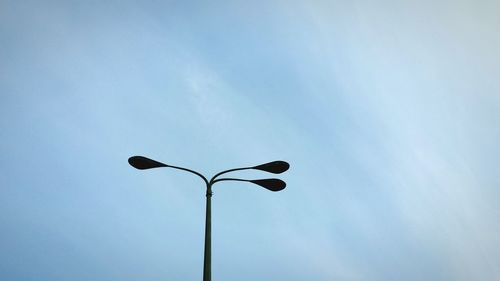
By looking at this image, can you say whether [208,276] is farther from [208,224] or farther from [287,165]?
[287,165]

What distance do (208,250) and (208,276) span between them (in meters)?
0.65

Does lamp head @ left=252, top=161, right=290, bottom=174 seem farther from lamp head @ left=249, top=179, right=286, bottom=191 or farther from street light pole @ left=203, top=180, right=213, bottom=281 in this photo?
street light pole @ left=203, top=180, right=213, bottom=281

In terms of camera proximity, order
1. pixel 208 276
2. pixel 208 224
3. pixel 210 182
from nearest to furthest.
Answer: pixel 208 276 → pixel 208 224 → pixel 210 182

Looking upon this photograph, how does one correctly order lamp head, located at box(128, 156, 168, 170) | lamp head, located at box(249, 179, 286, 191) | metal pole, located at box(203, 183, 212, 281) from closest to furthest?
metal pole, located at box(203, 183, 212, 281) < lamp head, located at box(128, 156, 168, 170) < lamp head, located at box(249, 179, 286, 191)

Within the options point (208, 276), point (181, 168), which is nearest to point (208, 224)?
point (208, 276)

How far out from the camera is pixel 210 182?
10.9m

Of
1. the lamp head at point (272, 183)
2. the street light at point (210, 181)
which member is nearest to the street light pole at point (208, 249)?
the street light at point (210, 181)

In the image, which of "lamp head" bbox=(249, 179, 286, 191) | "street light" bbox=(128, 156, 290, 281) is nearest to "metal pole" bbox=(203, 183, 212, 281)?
"street light" bbox=(128, 156, 290, 281)

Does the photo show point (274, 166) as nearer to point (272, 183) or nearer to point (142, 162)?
point (272, 183)

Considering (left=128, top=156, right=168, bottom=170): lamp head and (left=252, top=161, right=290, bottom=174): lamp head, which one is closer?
(left=128, top=156, right=168, bottom=170): lamp head

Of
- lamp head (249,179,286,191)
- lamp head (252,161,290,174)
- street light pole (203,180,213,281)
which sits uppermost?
lamp head (252,161,290,174)

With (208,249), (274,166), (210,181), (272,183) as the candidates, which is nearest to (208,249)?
(208,249)

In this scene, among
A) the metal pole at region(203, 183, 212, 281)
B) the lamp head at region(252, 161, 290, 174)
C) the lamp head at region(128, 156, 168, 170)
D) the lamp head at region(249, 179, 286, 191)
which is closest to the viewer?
the metal pole at region(203, 183, 212, 281)

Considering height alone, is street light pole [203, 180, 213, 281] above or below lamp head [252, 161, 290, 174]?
below
